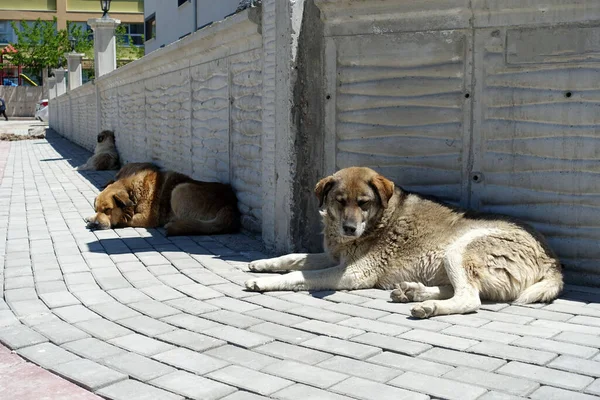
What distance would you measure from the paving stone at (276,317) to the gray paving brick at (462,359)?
1.08m

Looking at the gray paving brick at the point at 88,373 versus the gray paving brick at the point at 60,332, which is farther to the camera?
the gray paving brick at the point at 60,332

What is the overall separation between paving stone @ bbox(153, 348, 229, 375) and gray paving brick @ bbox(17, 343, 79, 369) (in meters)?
0.55

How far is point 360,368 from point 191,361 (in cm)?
100

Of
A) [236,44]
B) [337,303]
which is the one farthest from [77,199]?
[337,303]

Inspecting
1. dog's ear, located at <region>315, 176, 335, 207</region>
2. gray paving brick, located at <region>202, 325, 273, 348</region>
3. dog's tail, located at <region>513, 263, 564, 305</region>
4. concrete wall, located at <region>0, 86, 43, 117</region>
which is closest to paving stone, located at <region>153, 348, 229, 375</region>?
gray paving brick, located at <region>202, 325, 273, 348</region>

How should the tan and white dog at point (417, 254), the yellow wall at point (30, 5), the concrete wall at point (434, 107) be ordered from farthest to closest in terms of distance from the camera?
the yellow wall at point (30, 5), the concrete wall at point (434, 107), the tan and white dog at point (417, 254)

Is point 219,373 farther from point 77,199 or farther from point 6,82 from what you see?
point 6,82

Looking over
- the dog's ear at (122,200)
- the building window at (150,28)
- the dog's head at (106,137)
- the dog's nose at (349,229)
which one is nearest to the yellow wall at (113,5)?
the building window at (150,28)

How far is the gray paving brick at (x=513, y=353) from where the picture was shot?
4.17m

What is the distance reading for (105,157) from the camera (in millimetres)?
16859

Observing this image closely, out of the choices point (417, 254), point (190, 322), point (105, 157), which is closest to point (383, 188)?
point (417, 254)

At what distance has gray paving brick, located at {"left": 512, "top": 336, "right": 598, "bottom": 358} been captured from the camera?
14.1 ft

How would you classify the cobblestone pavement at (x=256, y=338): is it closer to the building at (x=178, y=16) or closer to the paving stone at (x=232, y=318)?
the paving stone at (x=232, y=318)

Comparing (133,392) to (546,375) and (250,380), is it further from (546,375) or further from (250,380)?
(546,375)
